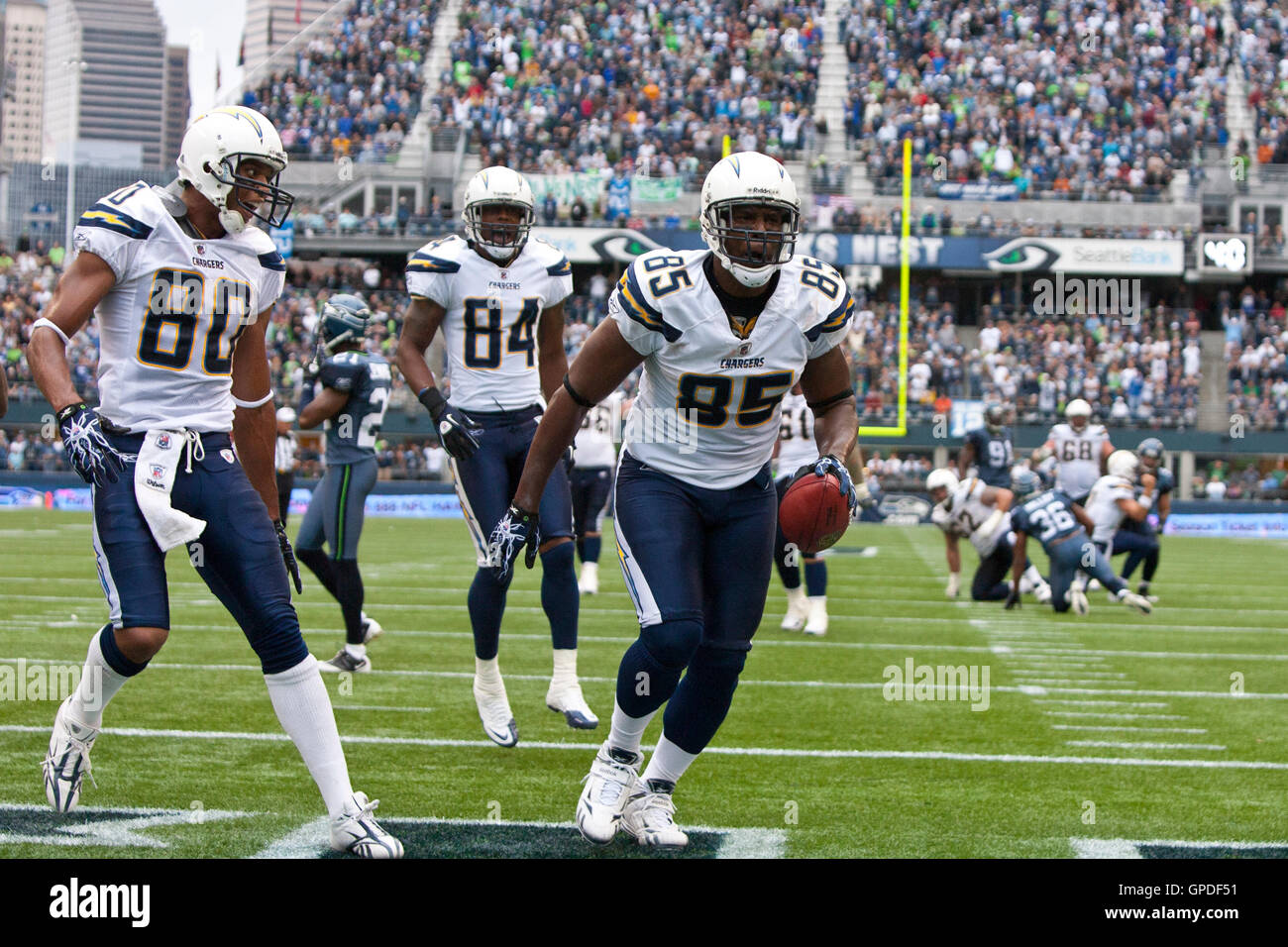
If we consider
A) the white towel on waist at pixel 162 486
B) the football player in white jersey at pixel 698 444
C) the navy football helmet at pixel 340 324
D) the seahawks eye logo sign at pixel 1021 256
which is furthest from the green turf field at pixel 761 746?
the seahawks eye logo sign at pixel 1021 256

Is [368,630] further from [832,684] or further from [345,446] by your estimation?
[832,684]

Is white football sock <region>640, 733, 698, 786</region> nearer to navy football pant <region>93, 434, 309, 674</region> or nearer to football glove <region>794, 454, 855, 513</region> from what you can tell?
football glove <region>794, 454, 855, 513</region>

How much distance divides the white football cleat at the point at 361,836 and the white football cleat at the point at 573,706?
6.77 ft

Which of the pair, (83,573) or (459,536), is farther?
(459,536)

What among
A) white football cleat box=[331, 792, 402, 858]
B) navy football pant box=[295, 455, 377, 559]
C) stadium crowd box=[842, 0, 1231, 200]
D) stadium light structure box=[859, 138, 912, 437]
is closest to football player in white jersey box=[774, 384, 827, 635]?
navy football pant box=[295, 455, 377, 559]

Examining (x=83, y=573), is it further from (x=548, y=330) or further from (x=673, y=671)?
(x=673, y=671)

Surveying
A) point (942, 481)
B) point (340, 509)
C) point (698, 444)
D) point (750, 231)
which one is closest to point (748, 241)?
point (750, 231)

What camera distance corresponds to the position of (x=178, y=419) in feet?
14.2

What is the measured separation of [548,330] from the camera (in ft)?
21.1

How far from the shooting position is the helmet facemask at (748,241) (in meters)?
4.21

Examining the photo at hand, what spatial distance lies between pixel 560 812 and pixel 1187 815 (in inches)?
74.4

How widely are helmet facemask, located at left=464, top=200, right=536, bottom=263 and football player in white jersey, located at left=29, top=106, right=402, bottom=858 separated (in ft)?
5.58

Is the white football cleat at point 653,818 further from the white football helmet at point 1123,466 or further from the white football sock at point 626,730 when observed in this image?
the white football helmet at point 1123,466

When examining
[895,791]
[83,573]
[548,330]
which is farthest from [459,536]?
[895,791]
